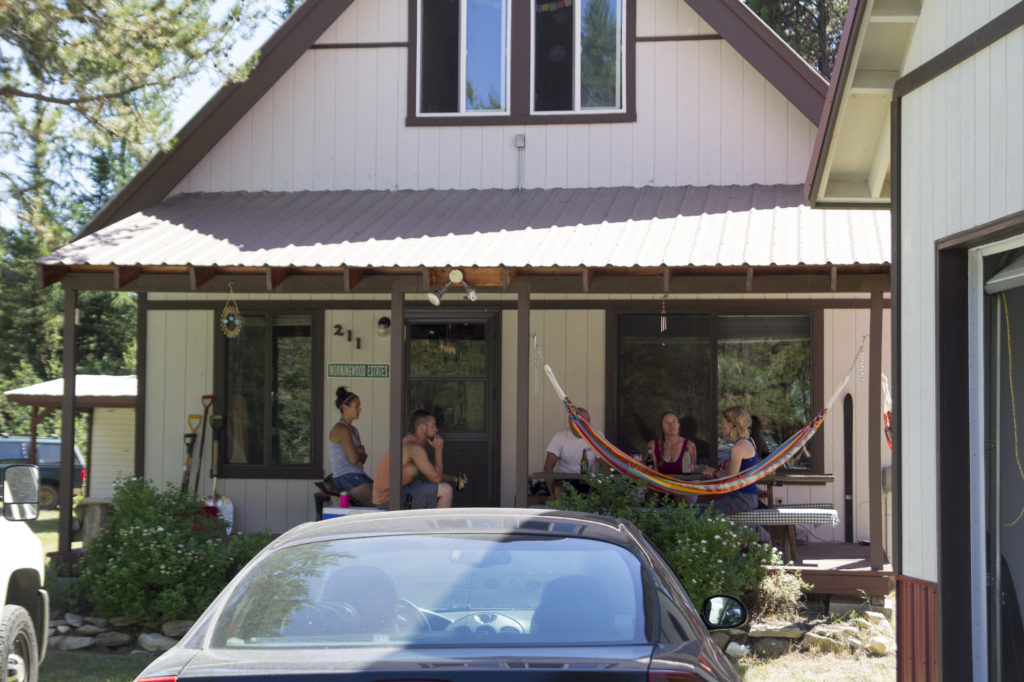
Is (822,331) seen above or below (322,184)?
below

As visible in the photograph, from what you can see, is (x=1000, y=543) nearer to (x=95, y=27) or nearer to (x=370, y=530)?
(x=370, y=530)

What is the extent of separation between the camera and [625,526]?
169 inches

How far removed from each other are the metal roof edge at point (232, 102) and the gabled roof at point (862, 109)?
21.2ft

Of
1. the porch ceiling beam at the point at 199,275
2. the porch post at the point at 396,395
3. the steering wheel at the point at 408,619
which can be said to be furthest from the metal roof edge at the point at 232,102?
the steering wheel at the point at 408,619

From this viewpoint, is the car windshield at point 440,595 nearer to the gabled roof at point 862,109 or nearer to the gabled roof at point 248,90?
the gabled roof at point 862,109

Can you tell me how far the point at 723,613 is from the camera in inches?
173

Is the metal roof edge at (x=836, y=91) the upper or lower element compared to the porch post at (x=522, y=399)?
upper

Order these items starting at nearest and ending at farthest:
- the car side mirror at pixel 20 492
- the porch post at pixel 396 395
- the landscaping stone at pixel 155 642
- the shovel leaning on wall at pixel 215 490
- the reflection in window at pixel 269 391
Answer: the car side mirror at pixel 20 492 → the landscaping stone at pixel 155 642 → the porch post at pixel 396 395 → the shovel leaning on wall at pixel 215 490 → the reflection in window at pixel 269 391

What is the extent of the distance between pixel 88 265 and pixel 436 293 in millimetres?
2988

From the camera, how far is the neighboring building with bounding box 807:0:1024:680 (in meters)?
5.06

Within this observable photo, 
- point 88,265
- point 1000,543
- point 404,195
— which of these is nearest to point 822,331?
point 404,195

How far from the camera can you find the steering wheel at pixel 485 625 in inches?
131

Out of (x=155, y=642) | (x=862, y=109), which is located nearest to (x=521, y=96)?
(x=862, y=109)

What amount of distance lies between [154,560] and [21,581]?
8.54ft
